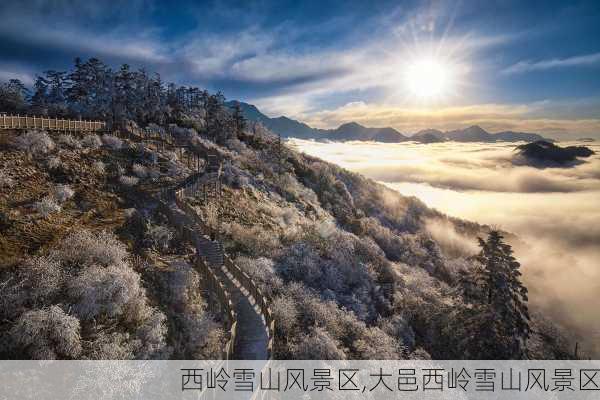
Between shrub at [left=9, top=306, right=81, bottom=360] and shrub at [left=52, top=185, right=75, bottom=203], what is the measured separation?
1336 centimetres

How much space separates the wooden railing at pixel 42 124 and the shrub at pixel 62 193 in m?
11.2

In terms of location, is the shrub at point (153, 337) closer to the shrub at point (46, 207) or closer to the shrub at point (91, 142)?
the shrub at point (46, 207)

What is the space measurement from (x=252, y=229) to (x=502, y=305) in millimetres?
25350

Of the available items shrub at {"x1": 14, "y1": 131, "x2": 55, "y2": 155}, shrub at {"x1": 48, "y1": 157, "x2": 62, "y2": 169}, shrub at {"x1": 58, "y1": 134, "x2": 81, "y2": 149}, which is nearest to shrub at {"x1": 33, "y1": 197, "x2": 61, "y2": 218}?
shrub at {"x1": 48, "y1": 157, "x2": 62, "y2": 169}

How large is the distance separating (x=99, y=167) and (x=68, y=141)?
17.1 feet

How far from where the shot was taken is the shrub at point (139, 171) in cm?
3728

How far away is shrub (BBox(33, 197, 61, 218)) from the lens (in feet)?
78.3

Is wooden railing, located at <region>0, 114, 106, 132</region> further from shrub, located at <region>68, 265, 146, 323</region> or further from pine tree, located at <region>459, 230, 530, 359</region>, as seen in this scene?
pine tree, located at <region>459, 230, 530, 359</region>

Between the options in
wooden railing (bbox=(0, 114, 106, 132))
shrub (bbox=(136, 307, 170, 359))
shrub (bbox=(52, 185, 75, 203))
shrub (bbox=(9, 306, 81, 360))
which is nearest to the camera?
shrub (bbox=(9, 306, 81, 360))

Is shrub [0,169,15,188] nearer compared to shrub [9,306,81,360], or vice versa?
shrub [9,306,81,360]

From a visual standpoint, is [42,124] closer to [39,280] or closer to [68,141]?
[68,141]

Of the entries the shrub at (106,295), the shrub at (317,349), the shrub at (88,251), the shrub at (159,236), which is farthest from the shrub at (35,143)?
the shrub at (317,349)

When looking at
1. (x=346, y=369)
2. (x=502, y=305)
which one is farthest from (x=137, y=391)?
(x=502, y=305)

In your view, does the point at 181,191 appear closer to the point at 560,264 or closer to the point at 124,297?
the point at 124,297
